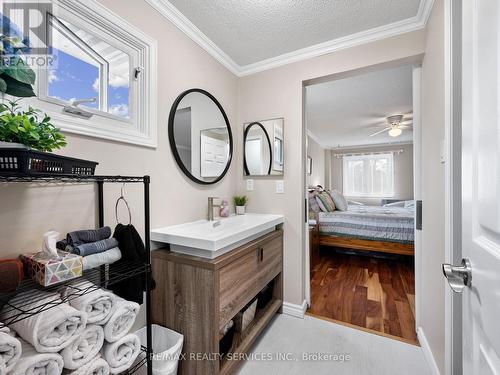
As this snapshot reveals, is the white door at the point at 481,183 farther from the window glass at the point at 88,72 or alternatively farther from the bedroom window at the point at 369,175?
the bedroom window at the point at 369,175

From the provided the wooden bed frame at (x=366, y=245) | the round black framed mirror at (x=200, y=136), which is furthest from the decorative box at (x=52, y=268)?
the wooden bed frame at (x=366, y=245)

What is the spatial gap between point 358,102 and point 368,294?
2523 millimetres

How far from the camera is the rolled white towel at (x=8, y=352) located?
0.58 metres

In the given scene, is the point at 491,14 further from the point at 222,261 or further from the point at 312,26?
the point at 312,26

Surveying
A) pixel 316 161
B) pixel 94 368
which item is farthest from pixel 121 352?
pixel 316 161

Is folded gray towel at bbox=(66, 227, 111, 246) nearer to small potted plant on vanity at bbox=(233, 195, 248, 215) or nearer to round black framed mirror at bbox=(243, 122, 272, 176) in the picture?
small potted plant on vanity at bbox=(233, 195, 248, 215)

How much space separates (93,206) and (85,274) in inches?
12.6

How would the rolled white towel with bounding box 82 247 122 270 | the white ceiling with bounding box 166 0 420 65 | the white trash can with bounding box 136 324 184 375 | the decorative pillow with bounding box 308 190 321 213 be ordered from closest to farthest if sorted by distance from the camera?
the rolled white towel with bounding box 82 247 122 270 → the white trash can with bounding box 136 324 184 375 → the white ceiling with bounding box 166 0 420 65 → the decorative pillow with bounding box 308 190 321 213

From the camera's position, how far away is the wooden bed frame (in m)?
3.18

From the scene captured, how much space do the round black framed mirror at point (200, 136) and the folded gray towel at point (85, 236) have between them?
2.29 feet

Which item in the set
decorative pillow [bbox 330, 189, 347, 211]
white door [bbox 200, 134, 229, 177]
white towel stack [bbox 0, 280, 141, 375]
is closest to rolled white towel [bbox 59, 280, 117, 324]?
white towel stack [bbox 0, 280, 141, 375]

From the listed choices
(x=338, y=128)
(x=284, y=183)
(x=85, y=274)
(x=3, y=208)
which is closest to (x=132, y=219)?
(x=85, y=274)

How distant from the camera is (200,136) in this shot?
176 centimetres

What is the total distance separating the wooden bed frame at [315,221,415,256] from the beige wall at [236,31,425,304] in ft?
5.80
